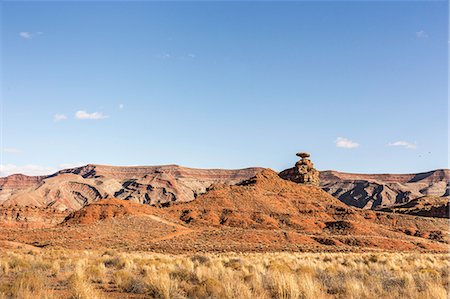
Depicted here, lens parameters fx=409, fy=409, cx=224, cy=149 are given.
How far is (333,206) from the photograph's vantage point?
257 feet

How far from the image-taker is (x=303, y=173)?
101188 mm

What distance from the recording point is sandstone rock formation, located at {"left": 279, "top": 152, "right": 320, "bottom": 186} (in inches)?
3957

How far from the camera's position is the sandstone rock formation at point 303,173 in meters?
101

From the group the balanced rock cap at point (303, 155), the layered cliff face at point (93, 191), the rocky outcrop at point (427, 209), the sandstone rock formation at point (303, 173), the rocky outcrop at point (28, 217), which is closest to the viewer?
the rocky outcrop at point (28, 217)

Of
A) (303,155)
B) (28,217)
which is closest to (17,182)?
(28,217)

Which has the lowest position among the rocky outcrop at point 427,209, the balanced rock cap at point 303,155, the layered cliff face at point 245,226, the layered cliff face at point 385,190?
the layered cliff face at point 245,226

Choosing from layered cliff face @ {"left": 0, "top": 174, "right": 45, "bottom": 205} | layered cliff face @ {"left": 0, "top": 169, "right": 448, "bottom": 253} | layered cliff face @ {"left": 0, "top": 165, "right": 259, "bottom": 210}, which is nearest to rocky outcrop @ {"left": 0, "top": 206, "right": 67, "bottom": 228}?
layered cliff face @ {"left": 0, "top": 169, "right": 448, "bottom": 253}

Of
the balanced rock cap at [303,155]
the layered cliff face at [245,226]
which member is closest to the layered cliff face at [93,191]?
the balanced rock cap at [303,155]

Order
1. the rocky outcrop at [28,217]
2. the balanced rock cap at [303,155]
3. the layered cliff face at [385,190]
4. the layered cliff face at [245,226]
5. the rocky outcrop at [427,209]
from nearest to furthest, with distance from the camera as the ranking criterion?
1. the layered cliff face at [245,226]
2. the rocky outcrop at [28,217]
3. the rocky outcrop at [427,209]
4. the balanced rock cap at [303,155]
5. the layered cliff face at [385,190]

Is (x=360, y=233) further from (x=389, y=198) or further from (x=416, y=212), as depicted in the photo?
(x=389, y=198)

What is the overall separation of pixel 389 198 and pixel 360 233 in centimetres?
10608

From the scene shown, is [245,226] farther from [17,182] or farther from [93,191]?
[17,182]

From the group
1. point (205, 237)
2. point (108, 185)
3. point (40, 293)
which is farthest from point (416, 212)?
point (108, 185)

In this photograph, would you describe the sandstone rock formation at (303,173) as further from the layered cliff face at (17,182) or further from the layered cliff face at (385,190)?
the layered cliff face at (17,182)
